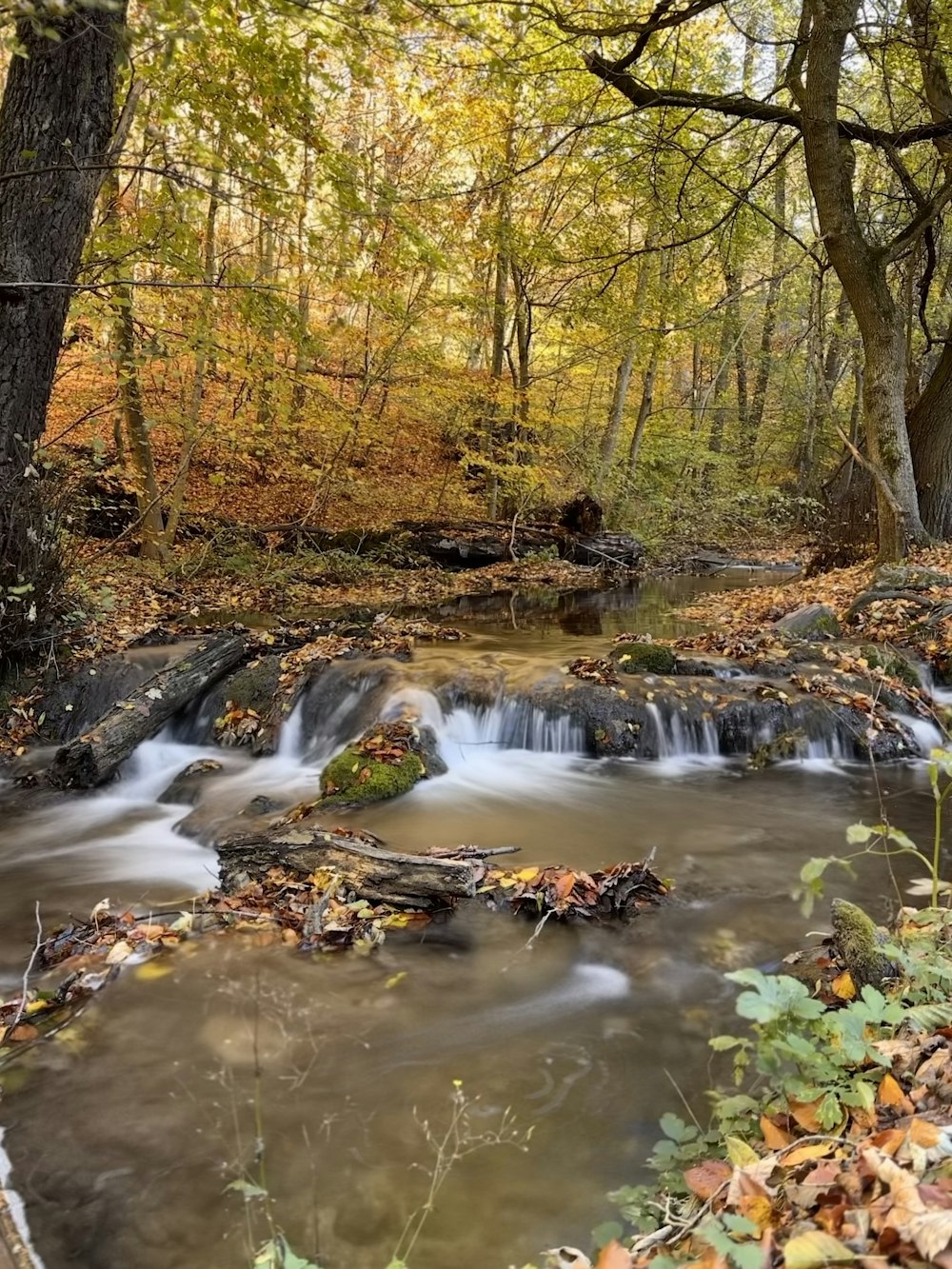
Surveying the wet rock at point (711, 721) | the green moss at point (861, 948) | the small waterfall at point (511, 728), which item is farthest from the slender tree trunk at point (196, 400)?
the green moss at point (861, 948)

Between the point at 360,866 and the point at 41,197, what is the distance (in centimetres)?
553

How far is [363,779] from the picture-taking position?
6.17 m

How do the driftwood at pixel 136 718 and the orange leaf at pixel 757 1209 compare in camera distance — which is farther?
the driftwood at pixel 136 718

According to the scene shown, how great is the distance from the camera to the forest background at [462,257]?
656cm

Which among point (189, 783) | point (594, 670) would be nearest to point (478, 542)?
point (594, 670)

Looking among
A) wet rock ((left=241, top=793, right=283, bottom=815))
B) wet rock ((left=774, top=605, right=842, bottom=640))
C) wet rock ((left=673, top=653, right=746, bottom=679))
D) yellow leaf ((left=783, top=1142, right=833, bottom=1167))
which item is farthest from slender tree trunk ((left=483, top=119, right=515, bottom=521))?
yellow leaf ((left=783, top=1142, right=833, bottom=1167))

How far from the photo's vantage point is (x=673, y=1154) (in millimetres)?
2543

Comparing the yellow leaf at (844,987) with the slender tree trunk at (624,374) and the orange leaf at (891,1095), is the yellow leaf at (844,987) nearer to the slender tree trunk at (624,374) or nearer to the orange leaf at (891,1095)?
the orange leaf at (891,1095)

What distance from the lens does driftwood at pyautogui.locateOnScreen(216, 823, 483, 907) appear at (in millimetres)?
4312

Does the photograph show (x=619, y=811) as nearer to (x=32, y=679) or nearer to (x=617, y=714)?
(x=617, y=714)

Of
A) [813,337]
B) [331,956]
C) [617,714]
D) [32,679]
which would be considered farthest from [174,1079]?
[813,337]

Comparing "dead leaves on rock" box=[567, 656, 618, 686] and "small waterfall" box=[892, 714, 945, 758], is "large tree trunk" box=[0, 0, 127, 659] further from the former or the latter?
"small waterfall" box=[892, 714, 945, 758]

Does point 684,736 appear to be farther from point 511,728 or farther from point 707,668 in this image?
point 511,728

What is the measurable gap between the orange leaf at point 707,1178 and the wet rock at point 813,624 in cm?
788
